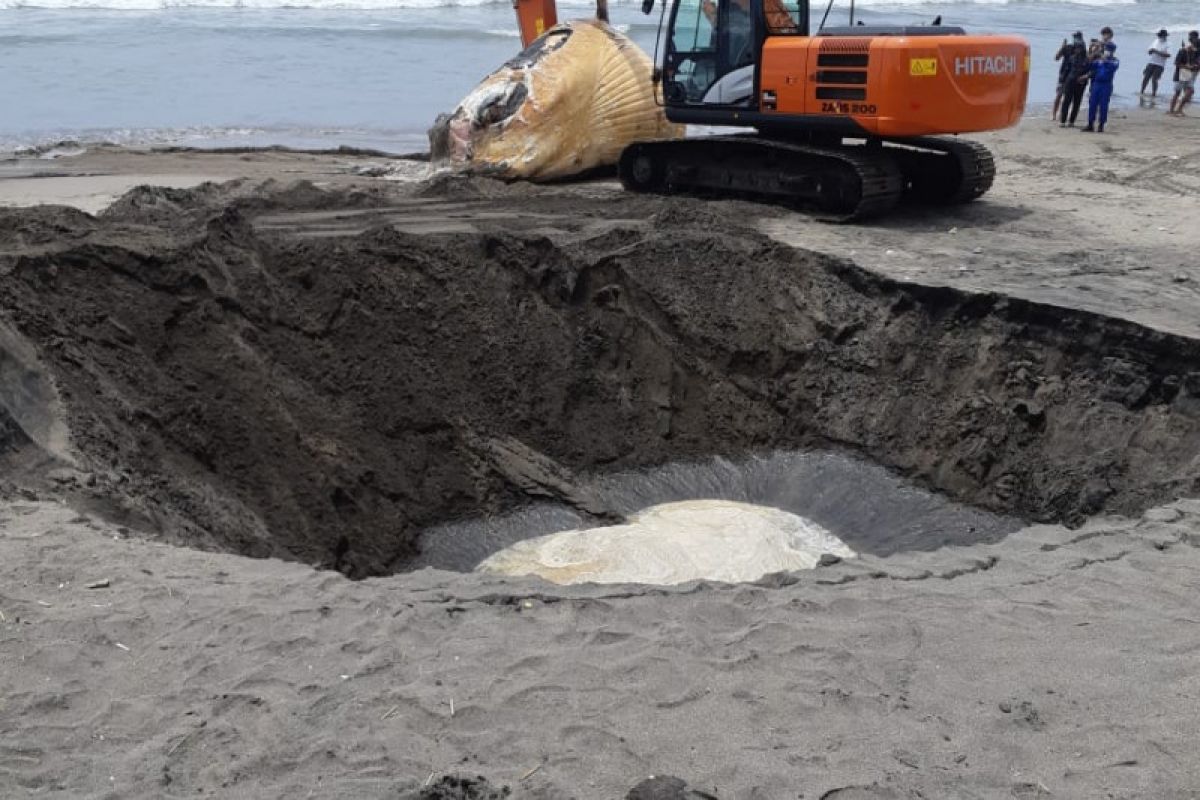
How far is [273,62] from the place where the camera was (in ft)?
82.0

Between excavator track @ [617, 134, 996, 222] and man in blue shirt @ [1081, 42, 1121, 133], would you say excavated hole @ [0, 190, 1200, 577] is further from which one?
man in blue shirt @ [1081, 42, 1121, 133]

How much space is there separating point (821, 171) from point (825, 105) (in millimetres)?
620

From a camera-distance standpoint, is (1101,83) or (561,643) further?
(1101,83)

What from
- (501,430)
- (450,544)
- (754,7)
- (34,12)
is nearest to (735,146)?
(754,7)

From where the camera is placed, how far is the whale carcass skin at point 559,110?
42.1 ft

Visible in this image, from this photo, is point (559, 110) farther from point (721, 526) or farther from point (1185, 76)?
point (1185, 76)

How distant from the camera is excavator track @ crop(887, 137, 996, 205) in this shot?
11320 mm

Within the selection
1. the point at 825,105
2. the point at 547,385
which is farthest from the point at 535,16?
the point at 547,385

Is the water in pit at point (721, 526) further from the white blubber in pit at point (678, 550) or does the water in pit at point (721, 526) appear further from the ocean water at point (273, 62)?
the ocean water at point (273, 62)

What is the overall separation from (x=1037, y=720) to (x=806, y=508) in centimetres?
414

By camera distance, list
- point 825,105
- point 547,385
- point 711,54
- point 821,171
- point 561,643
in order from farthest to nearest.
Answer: point 711,54 → point 821,171 → point 825,105 → point 547,385 → point 561,643

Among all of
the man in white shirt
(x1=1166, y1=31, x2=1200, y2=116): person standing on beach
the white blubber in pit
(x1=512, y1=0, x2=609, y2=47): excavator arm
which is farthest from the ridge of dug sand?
the man in white shirt

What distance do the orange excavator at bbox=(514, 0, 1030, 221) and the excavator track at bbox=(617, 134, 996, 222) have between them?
0.5 inches

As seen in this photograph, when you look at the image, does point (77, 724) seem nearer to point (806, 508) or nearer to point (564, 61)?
point (806, 508)
